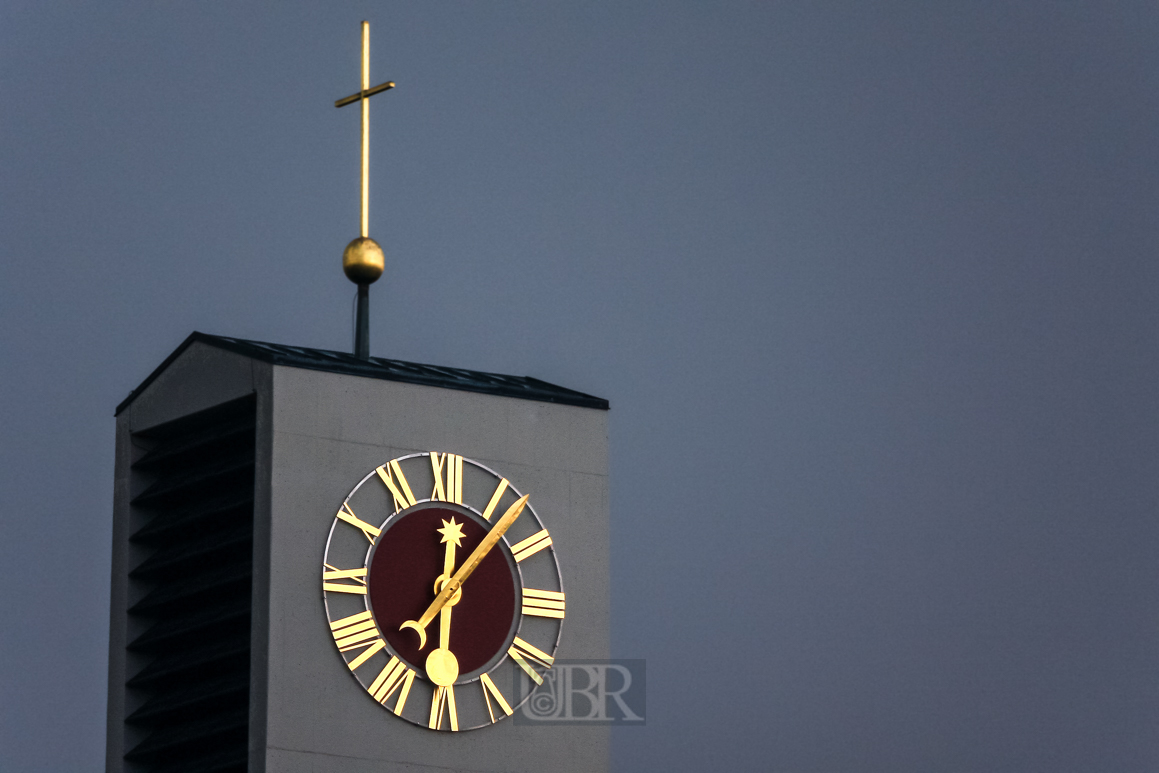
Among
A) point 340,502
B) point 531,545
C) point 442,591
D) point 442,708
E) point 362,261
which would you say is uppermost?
point 362,261

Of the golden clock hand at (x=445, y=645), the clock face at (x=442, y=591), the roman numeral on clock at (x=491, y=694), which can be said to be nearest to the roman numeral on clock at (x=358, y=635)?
the clock face at (x=442, y=591)

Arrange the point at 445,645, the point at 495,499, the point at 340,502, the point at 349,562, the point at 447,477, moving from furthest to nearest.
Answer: the point at 495,499 → the point at 447,477 → the point at 445,645 → the point at 340,502 → the point at 349,562

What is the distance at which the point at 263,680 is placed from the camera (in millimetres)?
29203

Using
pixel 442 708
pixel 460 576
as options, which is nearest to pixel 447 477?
pixel 460 576

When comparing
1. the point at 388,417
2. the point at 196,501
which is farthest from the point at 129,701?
the point at 388,417

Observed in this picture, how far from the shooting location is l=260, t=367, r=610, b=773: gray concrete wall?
29359mm

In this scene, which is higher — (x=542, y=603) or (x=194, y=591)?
(x=194, y=591)

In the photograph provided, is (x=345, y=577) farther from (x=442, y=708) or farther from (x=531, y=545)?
(x=531, y=545)

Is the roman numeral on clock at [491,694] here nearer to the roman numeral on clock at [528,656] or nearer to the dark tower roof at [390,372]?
the roman numeral on clock at [528,656]

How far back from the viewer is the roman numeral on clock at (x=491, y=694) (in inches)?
1197

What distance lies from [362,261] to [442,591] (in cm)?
376

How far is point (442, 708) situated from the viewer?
30094 millimetres

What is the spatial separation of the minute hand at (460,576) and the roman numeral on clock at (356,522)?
34.1 inches

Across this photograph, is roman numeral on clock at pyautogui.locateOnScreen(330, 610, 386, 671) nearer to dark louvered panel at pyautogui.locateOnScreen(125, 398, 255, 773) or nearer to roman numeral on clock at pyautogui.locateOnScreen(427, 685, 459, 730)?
roman numeral on clock at pyautogui.locateOnScreen(427, 685, 459, 730)
